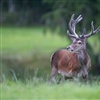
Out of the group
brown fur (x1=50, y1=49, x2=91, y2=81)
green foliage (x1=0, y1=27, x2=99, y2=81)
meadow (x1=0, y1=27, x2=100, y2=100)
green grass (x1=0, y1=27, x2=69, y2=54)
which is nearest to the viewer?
meadow (x1=0, y1=27, x2=100, y2=100)

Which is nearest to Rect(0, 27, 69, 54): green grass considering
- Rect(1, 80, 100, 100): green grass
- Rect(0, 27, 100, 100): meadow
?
Rect(0, 27, 100, 100): meadow

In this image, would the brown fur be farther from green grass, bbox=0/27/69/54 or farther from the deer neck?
green grass, bbox=0/27/69/54

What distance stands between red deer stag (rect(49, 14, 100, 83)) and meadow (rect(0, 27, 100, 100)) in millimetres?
448

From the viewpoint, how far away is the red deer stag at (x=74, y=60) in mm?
12922

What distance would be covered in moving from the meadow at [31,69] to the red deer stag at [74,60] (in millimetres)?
448

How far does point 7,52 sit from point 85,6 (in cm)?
758

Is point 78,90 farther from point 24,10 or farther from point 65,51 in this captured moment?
point 24,10

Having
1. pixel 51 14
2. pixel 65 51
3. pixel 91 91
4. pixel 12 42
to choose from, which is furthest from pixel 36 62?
pixel 91 91

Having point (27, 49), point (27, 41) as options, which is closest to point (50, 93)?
point (27, 49)

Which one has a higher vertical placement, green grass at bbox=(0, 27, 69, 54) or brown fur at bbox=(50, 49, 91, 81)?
brown fur at bbox=(50, 49, 91, 81)

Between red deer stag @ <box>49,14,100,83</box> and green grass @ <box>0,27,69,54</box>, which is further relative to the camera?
green grass @ <box>0,27,69,54</box>

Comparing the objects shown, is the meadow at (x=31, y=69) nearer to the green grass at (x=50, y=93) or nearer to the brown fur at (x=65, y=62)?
the green grass at (x=50, y=93)

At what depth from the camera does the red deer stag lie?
42.4 ft

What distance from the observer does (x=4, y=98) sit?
8688 millimetres
